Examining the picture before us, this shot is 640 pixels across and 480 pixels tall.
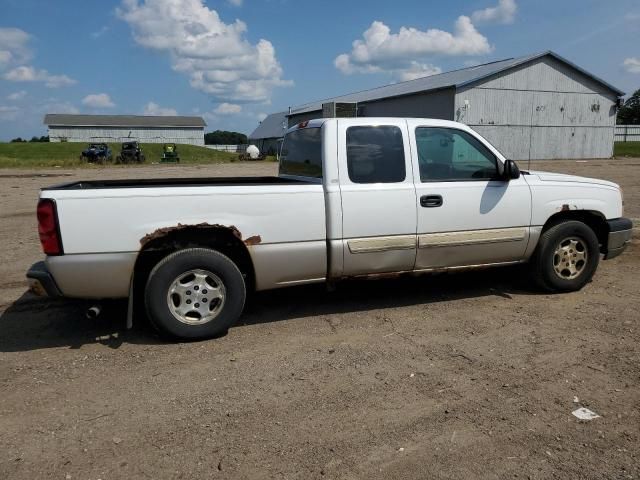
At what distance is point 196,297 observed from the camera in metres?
4.64

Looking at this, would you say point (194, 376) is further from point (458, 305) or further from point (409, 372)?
point (458, 305)

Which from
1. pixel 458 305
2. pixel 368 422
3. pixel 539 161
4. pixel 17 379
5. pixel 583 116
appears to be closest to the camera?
pixel 368 422

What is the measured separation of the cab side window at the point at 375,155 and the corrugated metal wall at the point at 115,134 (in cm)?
10186

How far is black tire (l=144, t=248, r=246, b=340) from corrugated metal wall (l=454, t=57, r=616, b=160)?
3387 cm

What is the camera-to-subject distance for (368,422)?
335cm

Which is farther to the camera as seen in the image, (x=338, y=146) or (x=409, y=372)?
(x=338, y=146)

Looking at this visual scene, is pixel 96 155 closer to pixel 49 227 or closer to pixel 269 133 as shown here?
pixel 269 133

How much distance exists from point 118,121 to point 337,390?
371 feet

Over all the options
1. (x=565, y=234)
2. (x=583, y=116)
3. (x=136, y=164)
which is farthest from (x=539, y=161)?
(x=565, y=234)

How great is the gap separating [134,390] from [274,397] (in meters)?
1.02

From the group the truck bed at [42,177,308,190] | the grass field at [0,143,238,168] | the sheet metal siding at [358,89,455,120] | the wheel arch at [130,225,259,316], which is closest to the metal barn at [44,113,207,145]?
the grass field at [0,143,238,168]

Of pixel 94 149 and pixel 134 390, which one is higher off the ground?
pixel 94 149

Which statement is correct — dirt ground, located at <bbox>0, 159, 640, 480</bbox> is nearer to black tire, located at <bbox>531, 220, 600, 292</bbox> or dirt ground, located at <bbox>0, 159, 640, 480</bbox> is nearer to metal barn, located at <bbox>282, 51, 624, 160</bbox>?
black tire, located at <bbox>531, 220, 600, 292</bbox>

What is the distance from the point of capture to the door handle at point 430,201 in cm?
513
